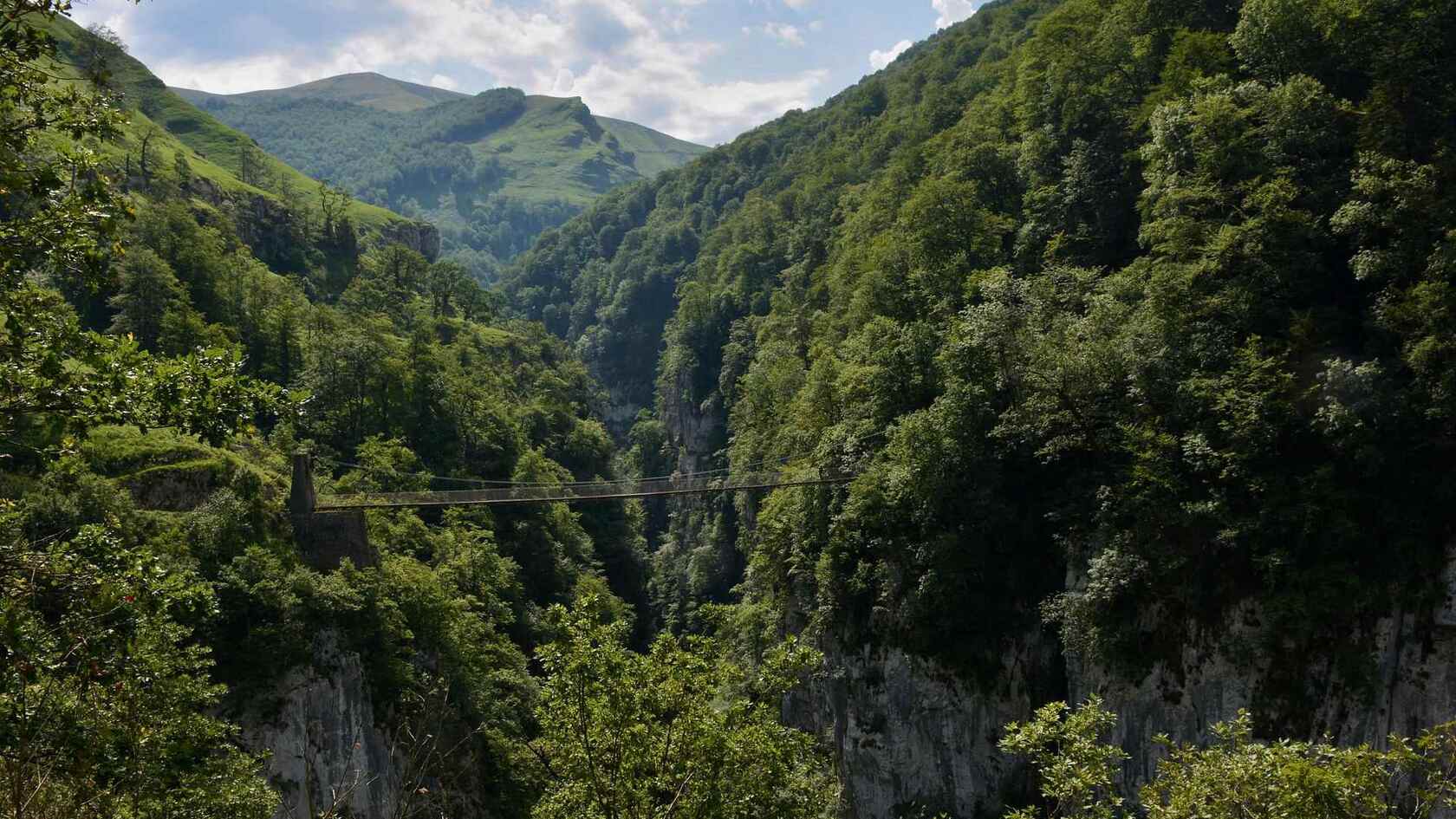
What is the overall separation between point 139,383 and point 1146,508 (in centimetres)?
1970

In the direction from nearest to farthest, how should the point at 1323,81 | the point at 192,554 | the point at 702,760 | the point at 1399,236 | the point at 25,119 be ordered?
the point at 25,119 → the point at 702,760 → the point at 1399,236 → the point at 192,554 → the point at 1323,81

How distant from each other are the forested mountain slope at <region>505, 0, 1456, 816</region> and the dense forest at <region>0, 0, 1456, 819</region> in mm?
108

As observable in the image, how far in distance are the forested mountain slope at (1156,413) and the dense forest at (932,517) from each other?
0.11m

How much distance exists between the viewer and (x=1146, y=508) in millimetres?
20703

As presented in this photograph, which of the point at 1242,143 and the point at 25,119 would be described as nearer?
the point at 25,119

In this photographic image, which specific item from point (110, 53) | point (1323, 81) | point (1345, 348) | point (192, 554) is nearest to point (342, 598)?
point (192, 554)

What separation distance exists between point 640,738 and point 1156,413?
658 inches

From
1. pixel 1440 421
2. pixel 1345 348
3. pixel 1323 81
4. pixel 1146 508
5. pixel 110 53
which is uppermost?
pixel 110 53

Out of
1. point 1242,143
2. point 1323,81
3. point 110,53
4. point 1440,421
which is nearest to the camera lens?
A: point 1440,421

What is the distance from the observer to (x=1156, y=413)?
21.9 meters

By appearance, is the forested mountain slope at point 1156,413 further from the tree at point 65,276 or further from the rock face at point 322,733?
the tree at point 65,276

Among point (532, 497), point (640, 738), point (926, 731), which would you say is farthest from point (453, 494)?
point (640, 738)

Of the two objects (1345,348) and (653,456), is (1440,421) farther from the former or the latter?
(653,456)

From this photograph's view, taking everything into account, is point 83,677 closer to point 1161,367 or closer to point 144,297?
point 1161,367
